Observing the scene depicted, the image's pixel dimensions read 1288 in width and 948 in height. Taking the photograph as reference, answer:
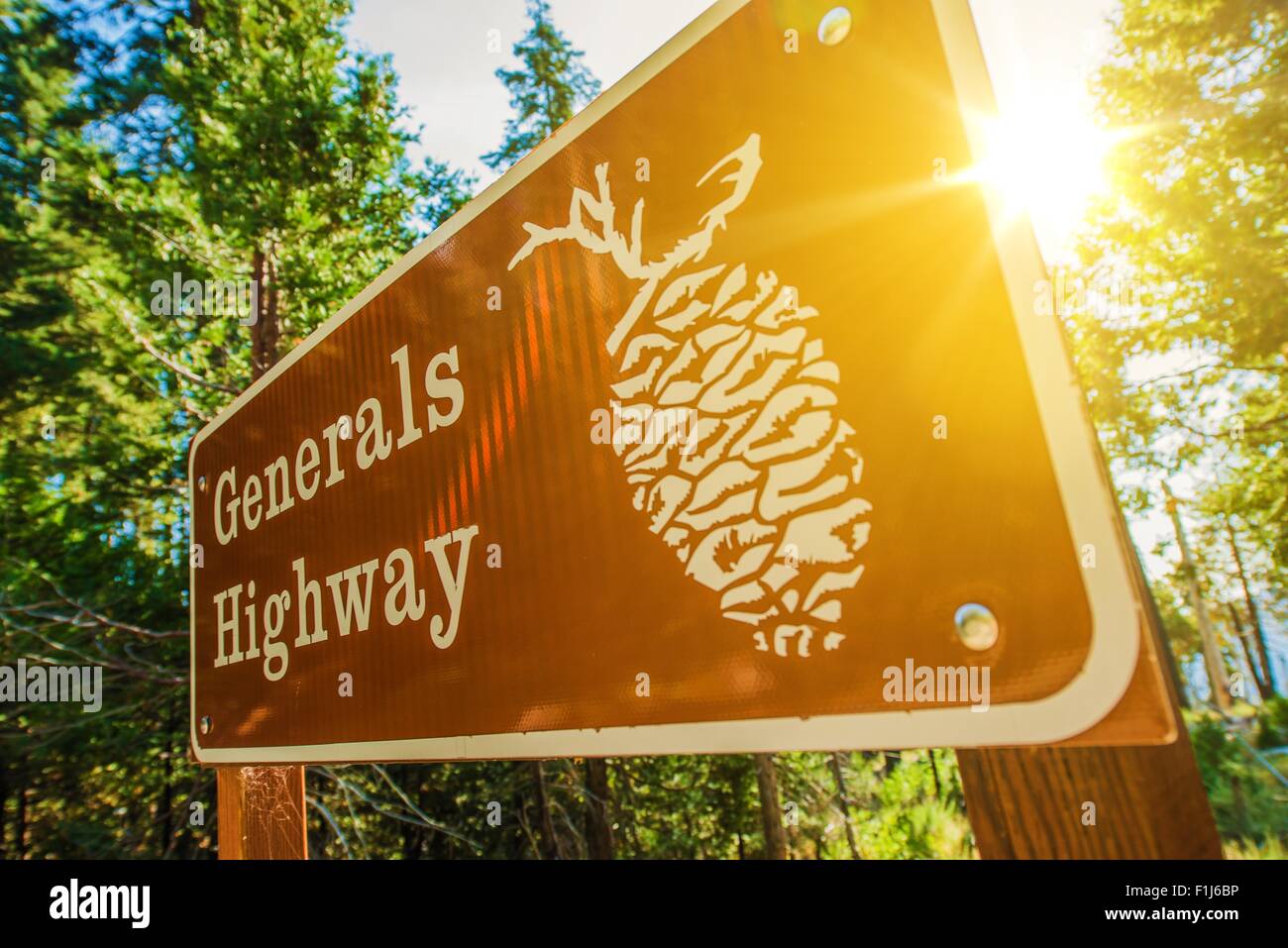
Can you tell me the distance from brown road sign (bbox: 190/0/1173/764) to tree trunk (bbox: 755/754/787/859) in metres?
8.96

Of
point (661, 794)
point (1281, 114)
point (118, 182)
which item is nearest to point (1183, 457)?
point (1281, 114)

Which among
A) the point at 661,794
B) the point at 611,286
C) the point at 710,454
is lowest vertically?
the point at 661,794

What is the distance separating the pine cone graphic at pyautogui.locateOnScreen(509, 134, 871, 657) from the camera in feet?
3.91

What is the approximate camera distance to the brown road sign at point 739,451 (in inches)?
39.6

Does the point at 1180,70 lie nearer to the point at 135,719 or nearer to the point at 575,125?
the point at 575,125

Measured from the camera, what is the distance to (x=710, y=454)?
1360 mm

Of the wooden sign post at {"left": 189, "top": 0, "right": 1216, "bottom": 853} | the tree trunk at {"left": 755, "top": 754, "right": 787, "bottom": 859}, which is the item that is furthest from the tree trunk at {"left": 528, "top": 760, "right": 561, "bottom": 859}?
the wooden sign post at {"left": 189, "top": 0, "right": 1216, "bottom": 853}

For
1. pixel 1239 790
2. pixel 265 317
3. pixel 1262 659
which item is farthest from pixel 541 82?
pixel 1262 659

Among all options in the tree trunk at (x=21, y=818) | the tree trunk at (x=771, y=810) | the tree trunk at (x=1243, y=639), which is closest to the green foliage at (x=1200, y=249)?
the tree trunk at (x=771, y=810)

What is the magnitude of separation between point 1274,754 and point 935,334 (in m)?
20.3

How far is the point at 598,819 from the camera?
10320mm

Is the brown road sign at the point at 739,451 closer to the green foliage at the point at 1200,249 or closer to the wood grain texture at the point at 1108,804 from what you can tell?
the wood grain texture at the point at 1108,804

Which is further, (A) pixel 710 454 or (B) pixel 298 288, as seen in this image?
(B) pixel 298 288

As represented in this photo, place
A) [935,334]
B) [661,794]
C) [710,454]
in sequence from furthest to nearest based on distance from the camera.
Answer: [661,794], [710,454], [935,334]
